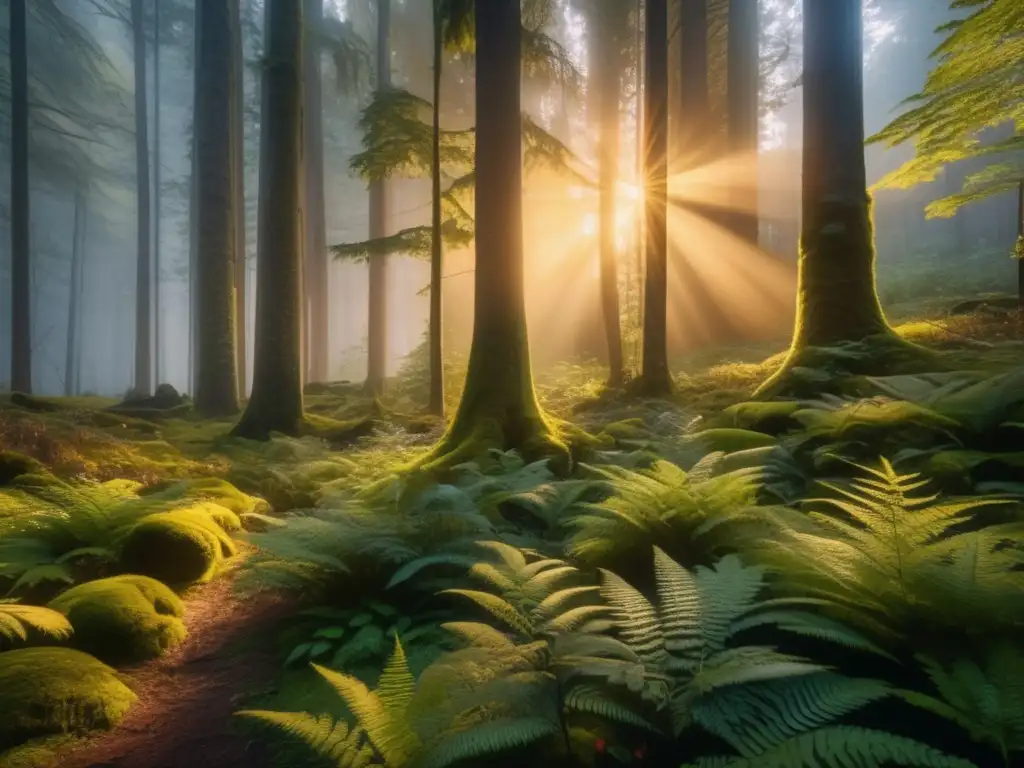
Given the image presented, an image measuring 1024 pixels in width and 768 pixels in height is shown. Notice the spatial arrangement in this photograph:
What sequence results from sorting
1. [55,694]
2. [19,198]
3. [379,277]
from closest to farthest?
[55,694] → [19,198] → [379,277]

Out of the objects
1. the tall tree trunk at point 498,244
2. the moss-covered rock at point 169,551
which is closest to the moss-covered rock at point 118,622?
the moss-covered rock at point 169,551

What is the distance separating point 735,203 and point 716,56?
9.01 metres

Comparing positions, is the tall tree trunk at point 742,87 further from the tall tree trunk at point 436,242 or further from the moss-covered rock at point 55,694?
the moss-covered rock at point 55,694

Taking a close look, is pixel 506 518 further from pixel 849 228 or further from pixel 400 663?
pixel 849 228

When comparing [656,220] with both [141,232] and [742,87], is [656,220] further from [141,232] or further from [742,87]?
[141,232]

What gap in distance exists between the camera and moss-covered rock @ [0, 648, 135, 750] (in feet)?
7.83

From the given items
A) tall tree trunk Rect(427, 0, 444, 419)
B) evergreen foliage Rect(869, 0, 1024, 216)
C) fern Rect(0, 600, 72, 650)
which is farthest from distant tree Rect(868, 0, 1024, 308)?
fern Rect(0, 600, 72, 650)

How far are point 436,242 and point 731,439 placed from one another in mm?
7839

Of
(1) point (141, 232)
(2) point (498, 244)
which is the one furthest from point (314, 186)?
(2) point (498, 244)

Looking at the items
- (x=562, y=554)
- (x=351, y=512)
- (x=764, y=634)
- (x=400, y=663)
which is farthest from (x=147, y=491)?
(x=764, y=634)

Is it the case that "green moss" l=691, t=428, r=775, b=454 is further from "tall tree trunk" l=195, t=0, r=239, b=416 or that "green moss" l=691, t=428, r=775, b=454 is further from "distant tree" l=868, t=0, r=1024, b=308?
"tall tree trunk" l=195, t=0, r=239, b=416

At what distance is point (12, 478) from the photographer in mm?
5957

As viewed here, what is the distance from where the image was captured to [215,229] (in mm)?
14156

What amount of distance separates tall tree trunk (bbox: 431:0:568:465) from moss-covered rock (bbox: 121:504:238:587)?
2.96 metres
